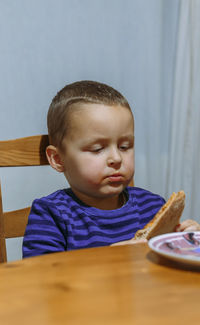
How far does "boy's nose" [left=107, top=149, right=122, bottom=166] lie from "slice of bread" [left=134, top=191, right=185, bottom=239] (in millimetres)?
242

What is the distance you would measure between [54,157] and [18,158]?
11 centimetres

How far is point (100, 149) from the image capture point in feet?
4.03

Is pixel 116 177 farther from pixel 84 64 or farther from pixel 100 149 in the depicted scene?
pixel 84 64

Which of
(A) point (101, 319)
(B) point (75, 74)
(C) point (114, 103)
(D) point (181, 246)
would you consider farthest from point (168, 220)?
(B) point (75, 74)

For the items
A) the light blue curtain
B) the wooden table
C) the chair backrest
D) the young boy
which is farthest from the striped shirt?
the light blue curtain

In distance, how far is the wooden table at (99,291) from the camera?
427 mm

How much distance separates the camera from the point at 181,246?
0.71 metres

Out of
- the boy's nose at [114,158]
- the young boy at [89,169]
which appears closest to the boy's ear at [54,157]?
the young boy at [89,169]

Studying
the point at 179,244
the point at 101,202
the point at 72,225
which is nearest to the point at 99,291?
the point at 179,244

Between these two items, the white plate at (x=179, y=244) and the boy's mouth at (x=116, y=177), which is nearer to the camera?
the white plate at (x=179, y=244)

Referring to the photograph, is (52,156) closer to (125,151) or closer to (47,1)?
(125,151)

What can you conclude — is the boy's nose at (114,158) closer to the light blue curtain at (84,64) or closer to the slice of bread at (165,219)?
the slice of bread at (165,219)

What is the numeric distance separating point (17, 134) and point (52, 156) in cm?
61

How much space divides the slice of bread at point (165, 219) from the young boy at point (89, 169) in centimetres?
22
